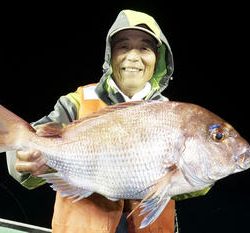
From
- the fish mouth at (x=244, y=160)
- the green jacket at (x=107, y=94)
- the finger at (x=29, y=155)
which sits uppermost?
the green jacket at (x=107, y=94)

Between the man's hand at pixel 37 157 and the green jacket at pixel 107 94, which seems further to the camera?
the green jacket at pixel 107 94

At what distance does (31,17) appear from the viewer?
54688 millimetres

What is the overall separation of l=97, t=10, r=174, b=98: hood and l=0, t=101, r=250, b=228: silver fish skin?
2.11ft

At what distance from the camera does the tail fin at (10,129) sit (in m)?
2.56

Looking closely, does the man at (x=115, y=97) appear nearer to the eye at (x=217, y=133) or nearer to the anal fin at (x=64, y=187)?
the anal fin at (x=64, y=187)

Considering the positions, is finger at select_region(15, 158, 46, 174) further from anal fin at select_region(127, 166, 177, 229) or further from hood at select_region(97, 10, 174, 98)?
hood at select_region(97, 10, 174, 98)

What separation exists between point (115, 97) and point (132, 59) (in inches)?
11.2

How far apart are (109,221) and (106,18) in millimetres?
49614

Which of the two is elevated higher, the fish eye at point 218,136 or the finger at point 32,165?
the fish eye at point 218,136

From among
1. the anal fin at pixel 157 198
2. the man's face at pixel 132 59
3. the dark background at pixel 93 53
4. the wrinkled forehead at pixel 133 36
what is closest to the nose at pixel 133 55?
the man's face at pixel 132 59

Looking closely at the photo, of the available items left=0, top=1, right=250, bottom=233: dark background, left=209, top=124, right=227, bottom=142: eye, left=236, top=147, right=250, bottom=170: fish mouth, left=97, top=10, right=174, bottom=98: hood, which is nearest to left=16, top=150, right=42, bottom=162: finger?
left=97, top=10, right=174, bottom=98: hood

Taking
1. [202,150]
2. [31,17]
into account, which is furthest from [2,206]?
[31,17]

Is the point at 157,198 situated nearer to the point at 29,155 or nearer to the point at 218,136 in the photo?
the point at 218,136

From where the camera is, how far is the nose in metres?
3.07
